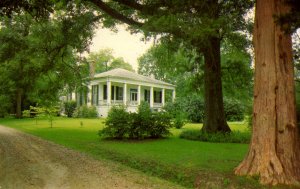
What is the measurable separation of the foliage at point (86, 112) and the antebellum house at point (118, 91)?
2.60ft

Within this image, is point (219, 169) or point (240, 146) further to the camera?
point (240, 146)

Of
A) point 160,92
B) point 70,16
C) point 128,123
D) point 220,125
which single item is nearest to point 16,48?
point 70,16

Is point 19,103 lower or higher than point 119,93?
lower

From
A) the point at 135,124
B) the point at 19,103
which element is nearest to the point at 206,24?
the point at 135,124

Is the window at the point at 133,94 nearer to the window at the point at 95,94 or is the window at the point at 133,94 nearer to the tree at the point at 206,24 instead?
the window at the point at 95,94

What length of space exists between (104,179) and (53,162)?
2817mm

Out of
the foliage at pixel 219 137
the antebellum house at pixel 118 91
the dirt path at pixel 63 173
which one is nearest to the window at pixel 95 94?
the antebellum house at pixel 118 91

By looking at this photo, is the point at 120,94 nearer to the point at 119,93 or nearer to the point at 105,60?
the point at 119,93

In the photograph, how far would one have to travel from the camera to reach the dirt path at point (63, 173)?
7711 millimetres

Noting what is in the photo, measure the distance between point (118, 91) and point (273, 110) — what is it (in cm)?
3544

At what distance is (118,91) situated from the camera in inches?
1702

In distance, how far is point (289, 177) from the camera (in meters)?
8.11

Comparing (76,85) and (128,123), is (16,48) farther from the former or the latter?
(128,123)

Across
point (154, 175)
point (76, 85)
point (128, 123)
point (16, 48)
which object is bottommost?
point (154, 175)
